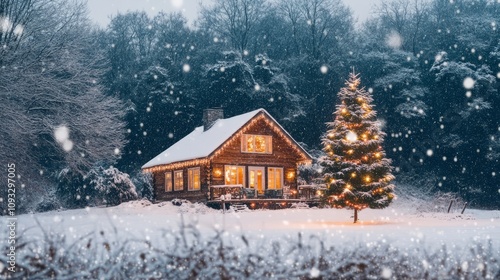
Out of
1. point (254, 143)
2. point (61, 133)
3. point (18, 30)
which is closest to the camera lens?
point (18, 30)

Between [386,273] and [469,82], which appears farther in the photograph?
[469,82]

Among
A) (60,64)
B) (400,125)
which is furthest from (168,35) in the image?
Result: (60,64)

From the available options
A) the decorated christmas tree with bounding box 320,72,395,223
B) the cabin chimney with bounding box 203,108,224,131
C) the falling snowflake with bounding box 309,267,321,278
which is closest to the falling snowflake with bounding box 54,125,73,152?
the decorated christmas tree with bounding box 320,72,395,223

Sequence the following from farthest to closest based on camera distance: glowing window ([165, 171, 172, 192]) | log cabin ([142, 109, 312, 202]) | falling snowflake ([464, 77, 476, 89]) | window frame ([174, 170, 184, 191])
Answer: falling snowflake ([464, 77, 476, 89])
glowing window ([165, 171, 172, 192])
window frame ([174, 170, 184, 191])
log cabin ([142, 109, 312, 202])

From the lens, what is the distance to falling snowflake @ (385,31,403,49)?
5538 cm

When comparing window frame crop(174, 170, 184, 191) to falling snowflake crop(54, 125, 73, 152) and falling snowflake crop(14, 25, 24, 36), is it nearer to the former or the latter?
falling snowflake crop(54, 125, 73, 152)

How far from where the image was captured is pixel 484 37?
162 feet

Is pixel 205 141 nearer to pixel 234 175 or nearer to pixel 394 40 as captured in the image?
pixel 234 175

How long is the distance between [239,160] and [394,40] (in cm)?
2545

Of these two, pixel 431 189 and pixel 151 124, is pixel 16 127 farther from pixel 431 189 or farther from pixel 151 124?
pixel 431 189

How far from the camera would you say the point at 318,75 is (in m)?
52.3

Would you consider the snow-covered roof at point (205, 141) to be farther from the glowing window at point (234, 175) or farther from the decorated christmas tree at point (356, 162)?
the decorated christmas tree at point (356, 162)

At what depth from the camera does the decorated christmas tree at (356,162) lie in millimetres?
27844

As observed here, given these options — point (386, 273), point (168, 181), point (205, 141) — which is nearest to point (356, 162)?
point (205, 141)
